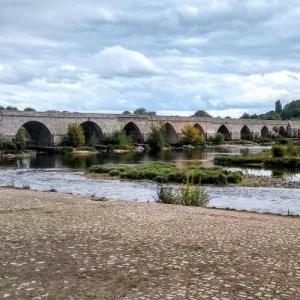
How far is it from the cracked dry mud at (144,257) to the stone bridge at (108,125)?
62405 mm

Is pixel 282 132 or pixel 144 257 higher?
pixel 282 132

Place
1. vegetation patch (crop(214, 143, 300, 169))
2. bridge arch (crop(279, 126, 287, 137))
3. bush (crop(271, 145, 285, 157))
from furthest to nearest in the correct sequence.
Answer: bridge arch (crop(279, 126, 287, 137))
bush (crop(271, 145, 285, 157))
vegetation patch (crop(214, 143, 300, 169))

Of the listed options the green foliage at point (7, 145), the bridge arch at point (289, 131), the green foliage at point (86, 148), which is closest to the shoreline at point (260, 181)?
the green foliage at point (7, 145)

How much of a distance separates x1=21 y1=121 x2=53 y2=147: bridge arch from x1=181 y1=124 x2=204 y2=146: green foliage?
2773 cm

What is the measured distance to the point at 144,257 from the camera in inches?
390

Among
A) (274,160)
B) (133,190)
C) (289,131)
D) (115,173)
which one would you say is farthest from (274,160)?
(289,131)

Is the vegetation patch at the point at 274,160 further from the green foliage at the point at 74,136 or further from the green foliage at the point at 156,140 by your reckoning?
the green foliage at the point at 156,140

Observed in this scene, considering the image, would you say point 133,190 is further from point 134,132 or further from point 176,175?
point 134,132

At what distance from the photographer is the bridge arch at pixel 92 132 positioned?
293 ft

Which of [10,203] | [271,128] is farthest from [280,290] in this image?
[271,128]

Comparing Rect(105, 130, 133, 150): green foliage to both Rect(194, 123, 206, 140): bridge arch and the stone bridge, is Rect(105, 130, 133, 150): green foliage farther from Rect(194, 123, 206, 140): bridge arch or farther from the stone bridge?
Rect(194, 123, 206, 140): bridge arch

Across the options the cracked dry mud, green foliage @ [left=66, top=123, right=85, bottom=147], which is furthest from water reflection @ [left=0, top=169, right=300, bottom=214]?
green foliage @ [left=66, top=123, right=85, bottom=147]

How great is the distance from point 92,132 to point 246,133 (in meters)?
49.6

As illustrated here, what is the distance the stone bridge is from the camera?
7706 cm
